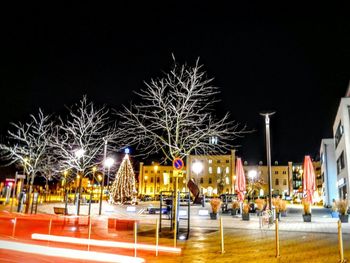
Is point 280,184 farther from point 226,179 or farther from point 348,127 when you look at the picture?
point 348,127

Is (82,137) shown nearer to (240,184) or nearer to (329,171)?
(240,184)

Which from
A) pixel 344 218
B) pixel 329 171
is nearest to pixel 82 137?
pixel 344 218

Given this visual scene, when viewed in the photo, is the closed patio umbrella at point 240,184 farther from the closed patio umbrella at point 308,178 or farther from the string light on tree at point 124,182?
the string light on tree at point 124,182

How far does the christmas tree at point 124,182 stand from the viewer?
38062mm

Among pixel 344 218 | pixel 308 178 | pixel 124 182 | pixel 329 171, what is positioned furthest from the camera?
pixel 329 171

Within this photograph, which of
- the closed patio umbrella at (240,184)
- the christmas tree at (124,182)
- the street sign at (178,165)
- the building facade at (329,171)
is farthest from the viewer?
the building facade at (329,171)

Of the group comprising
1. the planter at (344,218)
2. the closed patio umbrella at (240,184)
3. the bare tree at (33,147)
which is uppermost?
the bare tree at (33,147)

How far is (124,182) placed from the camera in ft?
127

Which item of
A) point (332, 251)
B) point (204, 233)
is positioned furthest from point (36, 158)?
point (332, 251)

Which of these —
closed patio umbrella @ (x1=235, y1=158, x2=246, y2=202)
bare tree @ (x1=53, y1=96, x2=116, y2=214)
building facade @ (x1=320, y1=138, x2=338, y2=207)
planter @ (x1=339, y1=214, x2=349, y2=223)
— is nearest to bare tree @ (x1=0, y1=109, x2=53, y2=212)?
bare tree @ (x1=53, y1=96, x2=116, y2=214)

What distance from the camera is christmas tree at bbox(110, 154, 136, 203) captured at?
38062mm

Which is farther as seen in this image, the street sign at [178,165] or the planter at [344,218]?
the planter at [344,218]

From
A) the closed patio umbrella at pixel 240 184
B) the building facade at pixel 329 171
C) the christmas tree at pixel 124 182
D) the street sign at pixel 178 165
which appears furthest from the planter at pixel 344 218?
the building facade at pixel 329 171

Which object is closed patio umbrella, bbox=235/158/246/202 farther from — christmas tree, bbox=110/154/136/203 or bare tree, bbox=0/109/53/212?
bare tree, bbox=0/109/53/212
